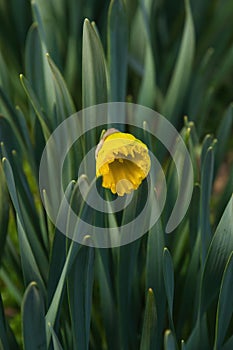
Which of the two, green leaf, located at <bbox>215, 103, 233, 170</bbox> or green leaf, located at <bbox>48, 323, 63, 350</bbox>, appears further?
green leaf, located at <bbox>215, 103, 233, 170</bbox>

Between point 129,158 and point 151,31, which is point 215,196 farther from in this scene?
point 129,158

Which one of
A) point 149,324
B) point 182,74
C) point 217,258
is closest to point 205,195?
point 217,258

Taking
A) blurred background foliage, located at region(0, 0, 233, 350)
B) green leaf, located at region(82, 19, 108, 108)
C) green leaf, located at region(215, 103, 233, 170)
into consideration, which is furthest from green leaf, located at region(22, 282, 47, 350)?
green leaf, located at region(215, 103, 233, 170)

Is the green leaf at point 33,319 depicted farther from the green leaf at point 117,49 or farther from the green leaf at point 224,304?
the green leaf at point 117,49

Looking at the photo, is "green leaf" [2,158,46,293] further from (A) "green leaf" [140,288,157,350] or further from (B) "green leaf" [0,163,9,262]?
(A) "green leaf" [140,288,157,350]

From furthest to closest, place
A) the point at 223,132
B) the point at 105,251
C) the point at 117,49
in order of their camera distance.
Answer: the point at 223,132 < the point at 117,49 < the point at 105,251

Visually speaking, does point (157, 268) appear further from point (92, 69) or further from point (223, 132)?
point (223, 132)

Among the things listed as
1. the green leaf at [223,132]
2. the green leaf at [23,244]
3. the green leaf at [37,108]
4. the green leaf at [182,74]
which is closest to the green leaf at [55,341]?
the green leaf at [23,244]

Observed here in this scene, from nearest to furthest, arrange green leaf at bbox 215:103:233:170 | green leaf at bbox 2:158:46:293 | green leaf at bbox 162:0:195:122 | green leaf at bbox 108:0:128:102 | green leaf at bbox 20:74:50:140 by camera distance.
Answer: green leaf at bbox 2:158:46:293 → green leaf at bbox 20:74:50:140 → green leaf at bbox 108:0:128:102 → green leaf at bbox 215:103:233:170 → green leaf at bbox 162:0:195:122
